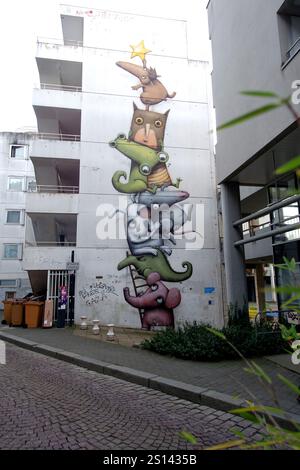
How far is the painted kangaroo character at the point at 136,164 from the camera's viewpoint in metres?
16.5

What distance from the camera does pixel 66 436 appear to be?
3.67 metres

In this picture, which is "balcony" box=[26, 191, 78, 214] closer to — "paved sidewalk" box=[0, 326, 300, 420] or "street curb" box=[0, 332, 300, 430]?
"paved sidewalk" box=[0, 326, 300, 420]

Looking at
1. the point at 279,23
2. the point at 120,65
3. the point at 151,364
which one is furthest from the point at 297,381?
the point at 120,65

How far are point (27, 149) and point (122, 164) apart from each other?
16.0m

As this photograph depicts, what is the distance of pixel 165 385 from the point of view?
5.30 metres

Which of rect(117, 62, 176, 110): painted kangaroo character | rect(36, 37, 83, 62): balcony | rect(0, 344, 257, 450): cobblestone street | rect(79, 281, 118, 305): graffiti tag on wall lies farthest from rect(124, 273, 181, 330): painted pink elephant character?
rect(36, 37, 83, 62): balcony

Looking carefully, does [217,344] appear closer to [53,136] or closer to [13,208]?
[53,136]

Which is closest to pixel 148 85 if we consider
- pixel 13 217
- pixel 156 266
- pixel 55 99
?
pixel 55 99

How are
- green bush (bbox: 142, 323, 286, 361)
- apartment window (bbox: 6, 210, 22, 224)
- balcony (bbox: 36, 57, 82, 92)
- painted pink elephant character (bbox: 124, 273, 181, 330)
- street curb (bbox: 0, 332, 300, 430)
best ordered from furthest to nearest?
apartment window (bbox: 6, 210, 22, 224) < balcony (bbox: 36, 57, 82, 92) < painted pink elephant character (bbox: 124, 273, 181, 330) < green bush (bbox: 142, 323, 286, 361) < street curb (bbox: 0, 332, 300, 430)

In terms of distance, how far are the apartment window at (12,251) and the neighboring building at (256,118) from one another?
21716 mm

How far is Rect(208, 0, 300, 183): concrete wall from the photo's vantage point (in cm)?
710

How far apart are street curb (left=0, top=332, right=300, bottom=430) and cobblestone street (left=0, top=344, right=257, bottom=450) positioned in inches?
4.5

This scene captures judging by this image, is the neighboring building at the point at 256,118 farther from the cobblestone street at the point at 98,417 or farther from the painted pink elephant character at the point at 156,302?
the painted pink elephant character at the point at 156,302
